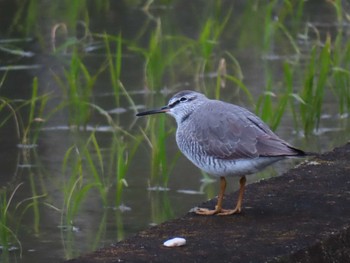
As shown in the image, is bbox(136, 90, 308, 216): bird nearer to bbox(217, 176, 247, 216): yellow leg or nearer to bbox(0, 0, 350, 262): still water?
bbox(217, 176, 247, 216): yellow leg

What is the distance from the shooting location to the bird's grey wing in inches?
201

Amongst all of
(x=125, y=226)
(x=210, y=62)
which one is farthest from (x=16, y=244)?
(x=210, y=62)

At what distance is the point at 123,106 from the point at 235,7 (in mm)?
3576

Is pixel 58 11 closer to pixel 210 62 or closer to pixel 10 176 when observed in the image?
pixel 210 62

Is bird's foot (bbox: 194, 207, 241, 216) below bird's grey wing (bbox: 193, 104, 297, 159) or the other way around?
below

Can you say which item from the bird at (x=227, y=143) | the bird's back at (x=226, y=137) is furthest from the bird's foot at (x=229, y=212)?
the bird's back at (x=226, y=137)

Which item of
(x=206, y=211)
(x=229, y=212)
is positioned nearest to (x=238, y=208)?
(x=229, y=212)

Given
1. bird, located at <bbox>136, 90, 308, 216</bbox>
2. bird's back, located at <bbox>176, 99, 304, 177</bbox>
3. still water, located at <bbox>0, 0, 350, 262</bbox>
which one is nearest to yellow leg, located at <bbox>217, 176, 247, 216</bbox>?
bird, located at <bbox>136, 90, 308, 216</bbox>

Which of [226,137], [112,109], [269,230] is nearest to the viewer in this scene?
[269,230]

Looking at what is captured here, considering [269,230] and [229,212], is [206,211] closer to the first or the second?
[229,212]

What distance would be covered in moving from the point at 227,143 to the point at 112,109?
3.21m

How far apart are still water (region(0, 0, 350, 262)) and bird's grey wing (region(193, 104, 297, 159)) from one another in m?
0.85

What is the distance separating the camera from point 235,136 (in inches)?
206

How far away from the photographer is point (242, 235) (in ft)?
15.8
